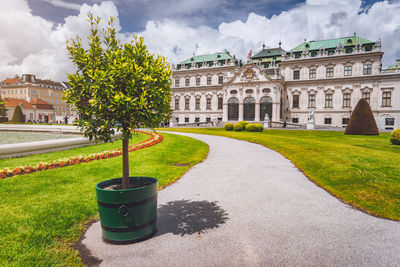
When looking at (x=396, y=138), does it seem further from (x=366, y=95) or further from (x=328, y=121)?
(x=366, y=95)

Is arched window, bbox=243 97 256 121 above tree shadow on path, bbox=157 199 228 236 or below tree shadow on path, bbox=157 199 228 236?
above

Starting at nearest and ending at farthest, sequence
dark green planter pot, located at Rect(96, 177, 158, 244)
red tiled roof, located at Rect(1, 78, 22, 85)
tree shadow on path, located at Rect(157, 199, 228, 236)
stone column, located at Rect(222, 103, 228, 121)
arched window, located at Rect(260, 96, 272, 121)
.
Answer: dark green planter pot, located at Rect(96, 177, 158, 244)
tree shadow on path, located at Rect(157, 199, 228, 236)
arched window, located at Rect(260, 96, 272, 121)
stone column, located at Rect(222, 103, 228, 121)
red tiled roof, located at Rect(1, 78, 22, 85)

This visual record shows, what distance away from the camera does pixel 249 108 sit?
51188mm

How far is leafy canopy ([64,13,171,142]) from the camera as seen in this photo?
3.88m

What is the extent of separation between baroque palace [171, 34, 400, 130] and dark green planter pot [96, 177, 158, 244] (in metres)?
37.9

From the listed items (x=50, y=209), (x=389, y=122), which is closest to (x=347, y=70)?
(x=389, y=122)

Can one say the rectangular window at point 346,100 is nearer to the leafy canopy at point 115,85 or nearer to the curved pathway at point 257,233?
the curved pathway at point 257,233

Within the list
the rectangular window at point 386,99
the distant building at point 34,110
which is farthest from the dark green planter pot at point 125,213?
the distant building at point 34,110

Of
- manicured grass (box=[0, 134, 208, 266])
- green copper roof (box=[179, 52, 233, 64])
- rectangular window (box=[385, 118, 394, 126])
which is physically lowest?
manicured grass (box=[0, 134, 208, 266])

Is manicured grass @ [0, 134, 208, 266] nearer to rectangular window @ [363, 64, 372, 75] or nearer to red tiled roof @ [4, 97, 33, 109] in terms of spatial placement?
rectangular window @ [363, 64, 372, 75]

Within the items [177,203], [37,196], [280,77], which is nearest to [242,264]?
[177,203]

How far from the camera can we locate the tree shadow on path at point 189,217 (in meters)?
4.43

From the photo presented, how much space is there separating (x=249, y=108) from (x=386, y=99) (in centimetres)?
2533

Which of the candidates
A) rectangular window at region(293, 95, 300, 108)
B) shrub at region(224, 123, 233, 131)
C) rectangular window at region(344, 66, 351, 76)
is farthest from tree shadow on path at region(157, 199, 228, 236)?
rectangular window at region(344, 66, 351, 76)
